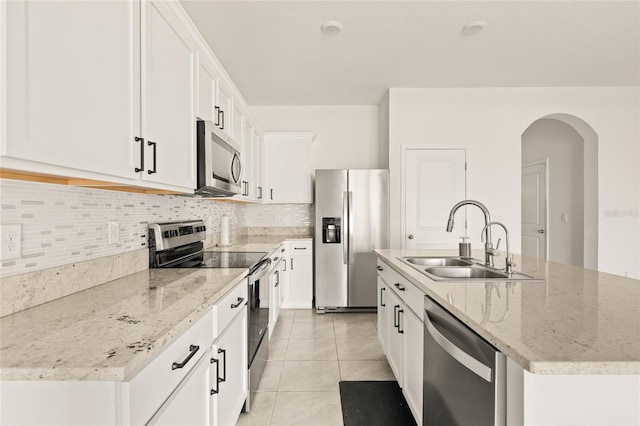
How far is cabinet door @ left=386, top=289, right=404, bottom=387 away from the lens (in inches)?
74.8

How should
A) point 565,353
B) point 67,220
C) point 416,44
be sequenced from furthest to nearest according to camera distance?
point 416,44
point 67,220
point 565,353

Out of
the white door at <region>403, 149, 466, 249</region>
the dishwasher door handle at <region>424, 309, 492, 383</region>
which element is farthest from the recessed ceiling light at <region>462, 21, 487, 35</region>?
the dishwasher door handle at <region>424, 309, 492, 383</region>

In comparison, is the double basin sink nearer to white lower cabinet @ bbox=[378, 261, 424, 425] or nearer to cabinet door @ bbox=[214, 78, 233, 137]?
white lower cabinet @ bbox=[378, 261, 424, 425]

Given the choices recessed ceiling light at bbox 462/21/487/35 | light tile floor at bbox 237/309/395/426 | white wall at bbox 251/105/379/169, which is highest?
recessed ceiling light at bbox 462/21/487/35

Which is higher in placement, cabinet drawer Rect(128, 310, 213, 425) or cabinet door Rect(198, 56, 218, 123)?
cabinet door Rect(198, 56, 218, 123)

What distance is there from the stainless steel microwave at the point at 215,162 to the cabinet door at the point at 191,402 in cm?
100

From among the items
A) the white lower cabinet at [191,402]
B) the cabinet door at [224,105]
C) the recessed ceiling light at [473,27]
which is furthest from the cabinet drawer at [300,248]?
the white lower cabinet at [191,402]

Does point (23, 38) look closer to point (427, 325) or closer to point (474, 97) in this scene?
point (427, 325)

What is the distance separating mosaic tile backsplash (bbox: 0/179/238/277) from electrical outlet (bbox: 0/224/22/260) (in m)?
0.02

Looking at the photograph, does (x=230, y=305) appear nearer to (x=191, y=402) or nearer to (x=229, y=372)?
(x=229, y=372)

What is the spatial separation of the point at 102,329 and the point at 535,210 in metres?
5.80

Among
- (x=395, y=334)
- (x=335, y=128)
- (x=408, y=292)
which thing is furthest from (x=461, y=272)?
(x=335, y=128)

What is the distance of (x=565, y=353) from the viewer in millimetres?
729

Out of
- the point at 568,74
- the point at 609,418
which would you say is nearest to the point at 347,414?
the point at 609,418
